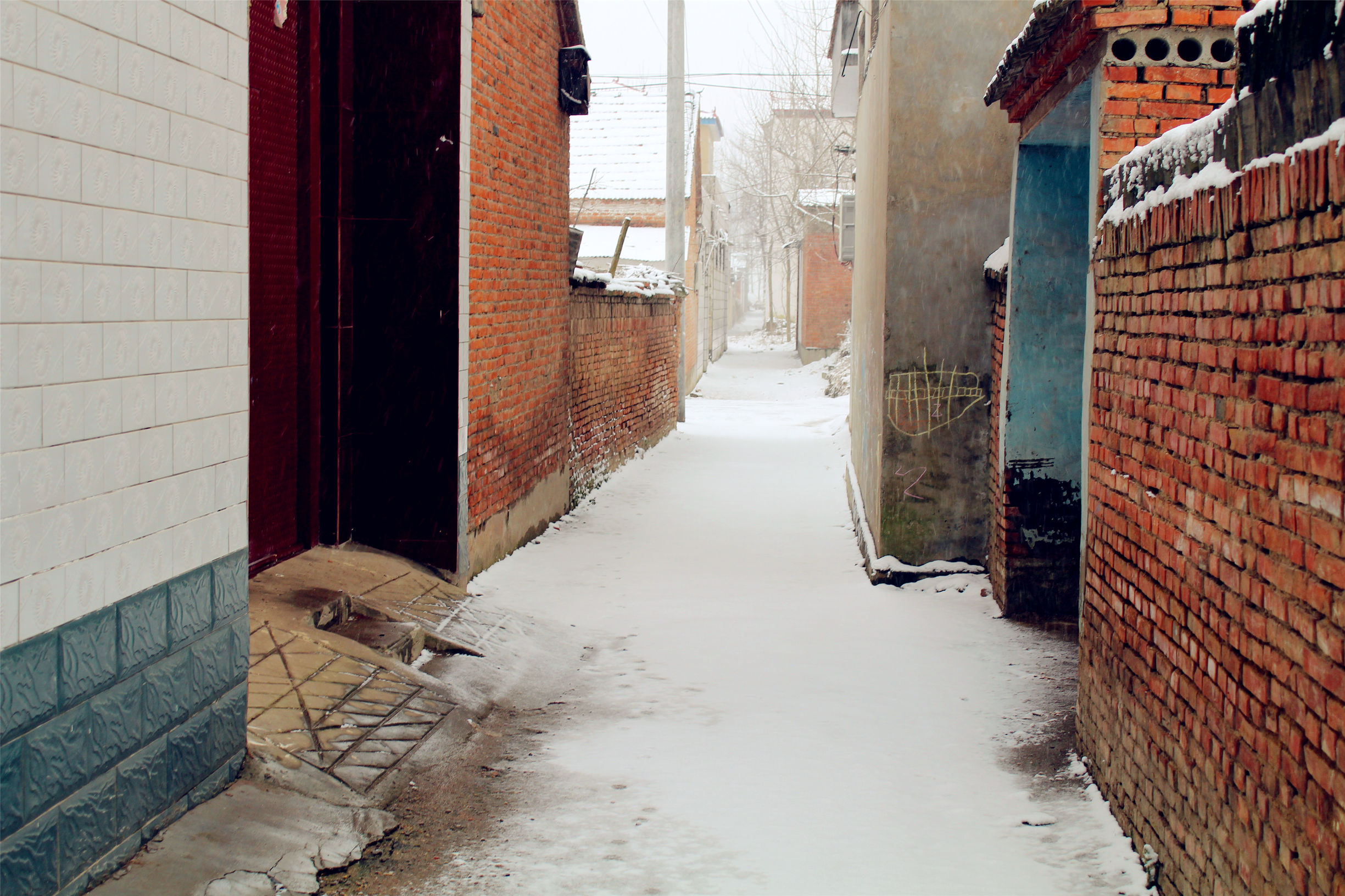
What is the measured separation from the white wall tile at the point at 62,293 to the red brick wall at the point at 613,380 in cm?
819

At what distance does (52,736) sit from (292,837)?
970 mm

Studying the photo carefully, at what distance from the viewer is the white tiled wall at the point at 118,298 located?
9.80 feet

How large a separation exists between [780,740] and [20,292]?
11.6 ft

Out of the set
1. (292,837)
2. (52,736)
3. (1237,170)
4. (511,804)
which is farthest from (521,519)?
(1237,170)

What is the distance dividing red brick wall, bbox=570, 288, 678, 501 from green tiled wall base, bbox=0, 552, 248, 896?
736 cm

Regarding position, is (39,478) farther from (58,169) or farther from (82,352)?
(58,169)

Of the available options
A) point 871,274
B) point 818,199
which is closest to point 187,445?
point 871,274

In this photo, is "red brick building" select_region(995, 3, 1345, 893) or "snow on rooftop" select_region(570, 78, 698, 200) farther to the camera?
"snow on rooftop" select_region(570, 78, 698, 200)

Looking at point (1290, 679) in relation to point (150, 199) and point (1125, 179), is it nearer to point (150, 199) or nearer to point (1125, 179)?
point (1125, 179)

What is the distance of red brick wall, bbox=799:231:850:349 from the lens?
3519cm

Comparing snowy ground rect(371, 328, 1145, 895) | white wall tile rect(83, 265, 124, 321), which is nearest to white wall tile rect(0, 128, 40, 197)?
white wall tile rect(83, 265, 124, 321)

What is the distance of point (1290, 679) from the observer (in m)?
2.77

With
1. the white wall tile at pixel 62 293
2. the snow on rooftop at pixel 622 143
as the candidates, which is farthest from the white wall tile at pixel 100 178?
the snow on rooftop at pixel 622 143

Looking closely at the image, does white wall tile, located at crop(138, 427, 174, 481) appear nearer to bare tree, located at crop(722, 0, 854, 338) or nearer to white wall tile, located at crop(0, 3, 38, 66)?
white wall tile, located at crop(0, 3, 38, 66)
